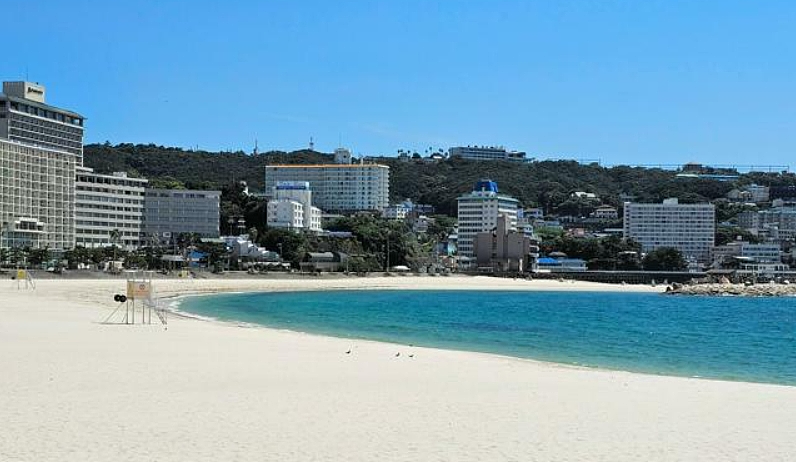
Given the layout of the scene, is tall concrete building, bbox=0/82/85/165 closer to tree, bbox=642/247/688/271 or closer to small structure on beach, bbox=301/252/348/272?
small structure on beach, bbox=301/252/348/272

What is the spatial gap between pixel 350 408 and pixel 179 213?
11518cm

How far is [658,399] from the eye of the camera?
44.9 feet

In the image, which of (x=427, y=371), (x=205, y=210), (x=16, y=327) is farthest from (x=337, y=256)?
(x=427, y=371)

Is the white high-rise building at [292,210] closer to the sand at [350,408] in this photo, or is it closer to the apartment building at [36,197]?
the apartment building at [36,197]

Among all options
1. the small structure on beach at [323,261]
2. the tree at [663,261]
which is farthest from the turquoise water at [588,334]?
the tree at [663,261]

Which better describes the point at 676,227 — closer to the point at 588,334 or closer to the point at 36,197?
the point at 36,197

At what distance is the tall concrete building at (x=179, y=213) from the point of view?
122 metres

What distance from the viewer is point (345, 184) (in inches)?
7303

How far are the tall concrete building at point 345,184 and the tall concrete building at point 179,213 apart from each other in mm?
59781

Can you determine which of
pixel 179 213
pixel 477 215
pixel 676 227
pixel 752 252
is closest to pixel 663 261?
pixel 752 252

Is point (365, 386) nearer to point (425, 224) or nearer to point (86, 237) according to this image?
point (86, 237)

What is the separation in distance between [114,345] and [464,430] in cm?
1200

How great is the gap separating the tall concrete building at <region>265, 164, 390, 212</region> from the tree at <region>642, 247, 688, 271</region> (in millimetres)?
63477

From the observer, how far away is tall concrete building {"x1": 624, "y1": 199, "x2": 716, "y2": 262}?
16375 centimetres
